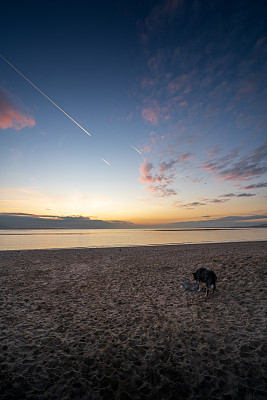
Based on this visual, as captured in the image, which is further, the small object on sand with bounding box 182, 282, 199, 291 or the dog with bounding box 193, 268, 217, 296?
the small object on sand with bounding box 182, 282, 199, 291

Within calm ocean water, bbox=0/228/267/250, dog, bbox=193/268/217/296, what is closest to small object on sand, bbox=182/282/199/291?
dog, bbox=193/268/217/296

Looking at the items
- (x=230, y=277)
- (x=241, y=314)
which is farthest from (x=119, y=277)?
(x=241, y=314)

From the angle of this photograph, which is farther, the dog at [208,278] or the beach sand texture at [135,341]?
the dog at [208,278]

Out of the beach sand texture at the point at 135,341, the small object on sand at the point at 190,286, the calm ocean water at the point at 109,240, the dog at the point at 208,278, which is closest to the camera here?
the beach sand texture at the point at 135,341

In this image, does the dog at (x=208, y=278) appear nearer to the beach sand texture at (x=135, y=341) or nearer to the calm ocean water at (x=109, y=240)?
the beach sand texture at (x=135, y=341)

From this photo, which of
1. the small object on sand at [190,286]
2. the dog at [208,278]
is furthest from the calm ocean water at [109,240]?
the dog at [208,278]

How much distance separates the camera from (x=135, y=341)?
6.31 m

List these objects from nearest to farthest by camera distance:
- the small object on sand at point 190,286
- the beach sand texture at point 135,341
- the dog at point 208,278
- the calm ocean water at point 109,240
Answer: the beach sand texture at point 135,341 → the dog at point 208,278 → the small object on sand at point 190,286 → the calm ocean water at point 109,240

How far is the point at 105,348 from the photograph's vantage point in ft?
19.4

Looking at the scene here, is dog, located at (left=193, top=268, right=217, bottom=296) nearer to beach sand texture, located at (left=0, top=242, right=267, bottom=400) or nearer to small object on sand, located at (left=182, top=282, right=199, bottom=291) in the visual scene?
beach sand texture, located at (left=0, top=242, right=267, bottom=400)

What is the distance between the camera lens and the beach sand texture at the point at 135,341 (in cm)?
438

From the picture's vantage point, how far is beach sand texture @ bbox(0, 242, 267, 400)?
438cm

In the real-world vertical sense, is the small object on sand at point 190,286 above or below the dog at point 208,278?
below

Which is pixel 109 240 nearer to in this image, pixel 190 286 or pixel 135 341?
pixel 190 286
